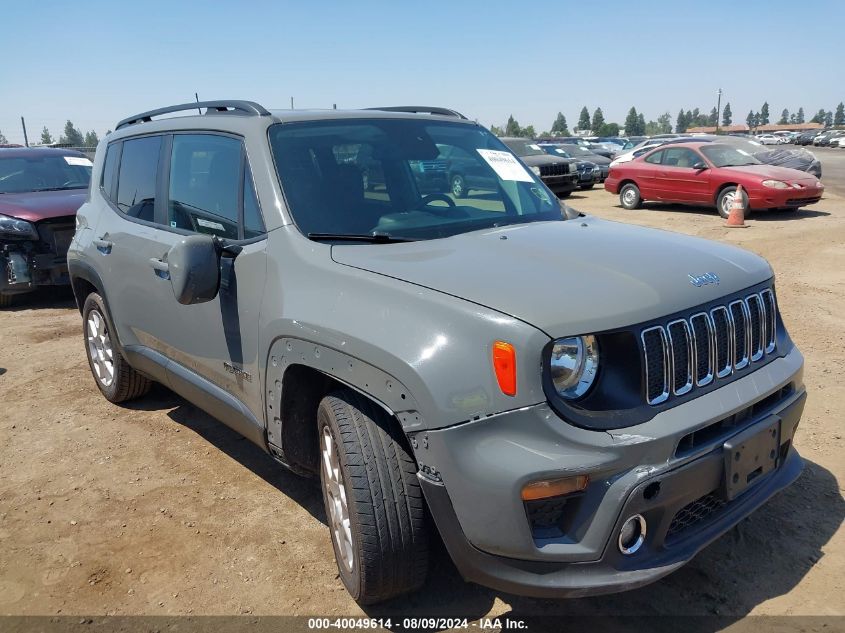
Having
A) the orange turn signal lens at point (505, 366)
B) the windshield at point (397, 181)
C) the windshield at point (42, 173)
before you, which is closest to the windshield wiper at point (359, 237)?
the windshield at point (397, 181)

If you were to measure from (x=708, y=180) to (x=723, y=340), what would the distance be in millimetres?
12904

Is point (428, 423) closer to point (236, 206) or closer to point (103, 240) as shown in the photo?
point (236, 206)

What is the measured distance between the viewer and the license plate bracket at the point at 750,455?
2457mm

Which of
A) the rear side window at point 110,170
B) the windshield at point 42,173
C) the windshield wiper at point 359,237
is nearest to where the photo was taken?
the windshield wiper at point 359,237

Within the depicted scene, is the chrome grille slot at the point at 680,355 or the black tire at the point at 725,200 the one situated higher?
the chrome grille slot at the point at 680,355

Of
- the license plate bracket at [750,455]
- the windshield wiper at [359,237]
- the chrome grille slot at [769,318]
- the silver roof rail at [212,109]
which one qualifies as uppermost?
the silver roof rail at [212,109]

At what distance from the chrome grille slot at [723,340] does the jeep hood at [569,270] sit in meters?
0.07

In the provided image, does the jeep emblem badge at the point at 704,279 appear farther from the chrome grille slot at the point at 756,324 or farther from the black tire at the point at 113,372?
the black tire at the point at 113,372

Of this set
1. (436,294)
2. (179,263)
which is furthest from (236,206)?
(436,294)

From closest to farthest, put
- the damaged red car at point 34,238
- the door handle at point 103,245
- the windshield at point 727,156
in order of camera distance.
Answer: the door handle at point 103,245, the damaged red car at point 34,238, the windshield at point 727,156

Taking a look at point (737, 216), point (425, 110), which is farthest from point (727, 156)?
point (425, 110)

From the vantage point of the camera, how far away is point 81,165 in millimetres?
9547

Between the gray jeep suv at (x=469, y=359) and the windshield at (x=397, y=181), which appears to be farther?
the windshield at (x=397, y=181)

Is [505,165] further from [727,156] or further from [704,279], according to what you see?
[727,156]
